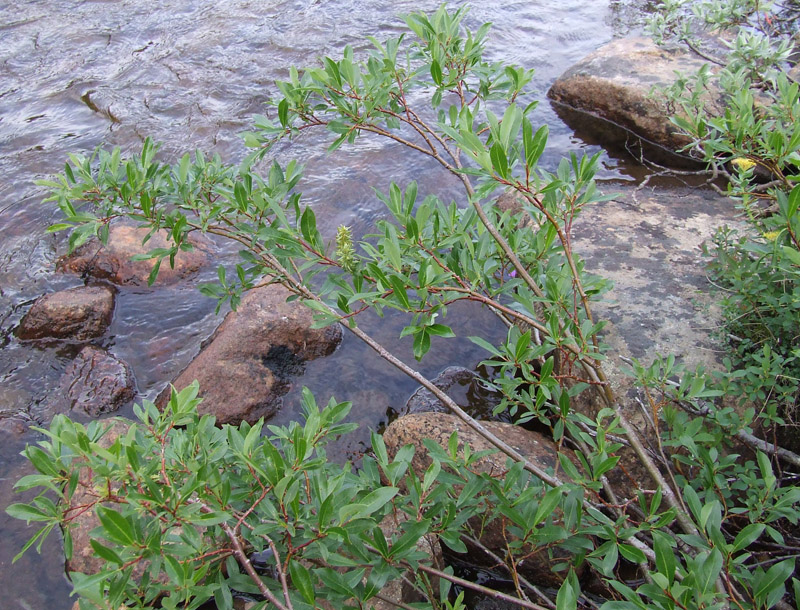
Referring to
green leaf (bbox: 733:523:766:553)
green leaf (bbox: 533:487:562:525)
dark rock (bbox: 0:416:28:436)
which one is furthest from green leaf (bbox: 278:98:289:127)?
dark rock (bbox: 0:416:28:436)

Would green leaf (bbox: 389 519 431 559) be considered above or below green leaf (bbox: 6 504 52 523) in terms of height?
below

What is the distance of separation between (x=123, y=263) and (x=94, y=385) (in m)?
1.08

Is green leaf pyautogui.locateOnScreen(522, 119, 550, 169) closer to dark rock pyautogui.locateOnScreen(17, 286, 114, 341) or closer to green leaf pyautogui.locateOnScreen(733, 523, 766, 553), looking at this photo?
green leaf pyautogui.locateOnScreen(733, 523, 766, 553)

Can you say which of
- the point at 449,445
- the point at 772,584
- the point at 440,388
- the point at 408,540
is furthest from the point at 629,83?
the point at 408,540

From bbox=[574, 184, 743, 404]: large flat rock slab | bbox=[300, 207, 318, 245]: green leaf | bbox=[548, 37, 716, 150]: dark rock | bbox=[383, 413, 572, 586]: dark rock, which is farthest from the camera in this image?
bbox=[548, 37, 716, 150]: dark rock

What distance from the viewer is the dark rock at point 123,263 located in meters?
4.18

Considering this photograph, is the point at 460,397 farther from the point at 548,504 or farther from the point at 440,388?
the point at 548,504

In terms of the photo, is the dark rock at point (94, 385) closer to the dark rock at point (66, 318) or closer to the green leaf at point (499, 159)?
the dark rock at point (66, 318)

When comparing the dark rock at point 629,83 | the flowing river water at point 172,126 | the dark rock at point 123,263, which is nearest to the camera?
the flowing river water at point 172,126

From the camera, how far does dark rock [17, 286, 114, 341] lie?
12.3 ft

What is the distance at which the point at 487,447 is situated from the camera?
2.60 m

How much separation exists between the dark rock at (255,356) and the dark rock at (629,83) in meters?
3.57

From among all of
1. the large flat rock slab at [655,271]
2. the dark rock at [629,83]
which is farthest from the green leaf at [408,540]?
the dark rock at [629,83]

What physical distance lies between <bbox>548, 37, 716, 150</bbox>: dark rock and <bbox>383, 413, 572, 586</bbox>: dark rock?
3682 mm
